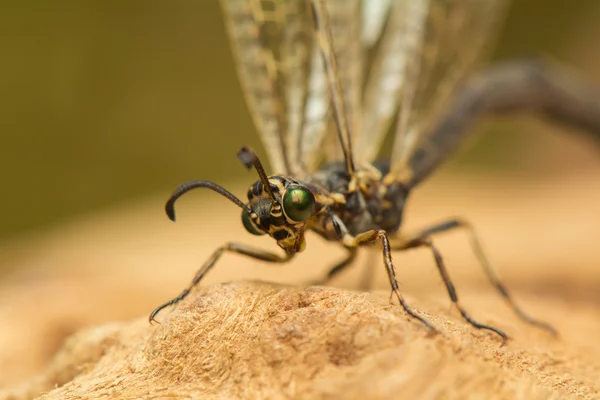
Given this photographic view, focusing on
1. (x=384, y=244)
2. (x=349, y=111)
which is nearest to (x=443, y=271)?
(x=384, y=244)

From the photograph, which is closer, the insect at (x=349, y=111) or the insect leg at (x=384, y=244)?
the insect leg at (x=384, y=244)

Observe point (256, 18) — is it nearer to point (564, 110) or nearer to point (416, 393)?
point (416, 393)

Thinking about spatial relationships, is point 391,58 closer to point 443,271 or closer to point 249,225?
point 443,271

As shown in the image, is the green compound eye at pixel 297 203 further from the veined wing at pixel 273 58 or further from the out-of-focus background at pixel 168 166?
the out-of-focus background at pixel 168 166

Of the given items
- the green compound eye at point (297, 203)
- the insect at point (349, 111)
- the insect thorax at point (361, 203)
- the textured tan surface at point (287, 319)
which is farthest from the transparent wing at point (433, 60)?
the green compound eye at point (297, 203)

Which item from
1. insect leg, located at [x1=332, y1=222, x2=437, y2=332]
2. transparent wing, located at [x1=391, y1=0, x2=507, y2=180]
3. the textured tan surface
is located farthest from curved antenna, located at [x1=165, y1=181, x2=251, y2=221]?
transparent wing, located at [x1=391, y1=0, x2=507, y2=180]

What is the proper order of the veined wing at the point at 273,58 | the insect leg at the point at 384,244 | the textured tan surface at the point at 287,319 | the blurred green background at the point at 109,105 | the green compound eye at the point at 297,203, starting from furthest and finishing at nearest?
the blurred green background at the point at 109,105 → the veined wing at the point at 273,58 → the green compound eye at the point at 297,203 → the insect leg at the point at 384,244 → the textured tan surface at the point at 287,319
